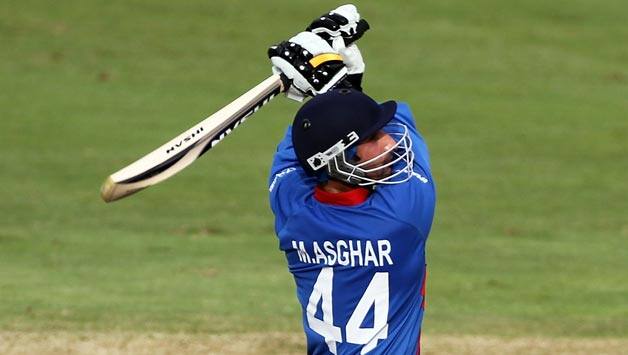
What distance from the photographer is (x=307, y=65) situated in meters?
5.32

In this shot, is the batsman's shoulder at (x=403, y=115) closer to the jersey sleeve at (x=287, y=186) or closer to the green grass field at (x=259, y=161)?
the jersey sleeve at (x=287, y=186)

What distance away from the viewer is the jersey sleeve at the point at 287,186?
5168 millimetres

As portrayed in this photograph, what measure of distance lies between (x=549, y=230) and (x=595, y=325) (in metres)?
3.59

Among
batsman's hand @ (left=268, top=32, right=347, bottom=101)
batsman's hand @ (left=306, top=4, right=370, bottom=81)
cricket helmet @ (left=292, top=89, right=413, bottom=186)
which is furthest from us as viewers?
batsman's hand @ (left=306, top=4, right=370, bottom=81)

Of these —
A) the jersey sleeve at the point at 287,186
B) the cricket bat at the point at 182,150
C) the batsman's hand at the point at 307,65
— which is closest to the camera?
the cricket bat at the point at 182,150

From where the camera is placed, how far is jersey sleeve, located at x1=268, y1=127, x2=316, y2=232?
17.0 ft

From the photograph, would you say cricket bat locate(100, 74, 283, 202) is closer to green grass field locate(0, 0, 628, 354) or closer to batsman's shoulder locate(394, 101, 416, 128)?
batsman's shoulder locate(394, 101, 416, 128)

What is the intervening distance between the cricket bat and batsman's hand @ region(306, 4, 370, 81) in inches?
14.3

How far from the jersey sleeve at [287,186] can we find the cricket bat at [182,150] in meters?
0.31

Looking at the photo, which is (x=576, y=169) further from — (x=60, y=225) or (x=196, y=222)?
(x=60, y=225)

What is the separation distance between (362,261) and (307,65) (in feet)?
2.97

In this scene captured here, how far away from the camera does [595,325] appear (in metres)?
9.90

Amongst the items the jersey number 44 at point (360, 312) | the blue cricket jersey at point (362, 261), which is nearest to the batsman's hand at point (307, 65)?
the blue cricket jersey at point (362, 261)

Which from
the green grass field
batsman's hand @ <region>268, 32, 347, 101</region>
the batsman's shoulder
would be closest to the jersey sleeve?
batsman's hand @ <region>268, 32, 347, 101</region>
